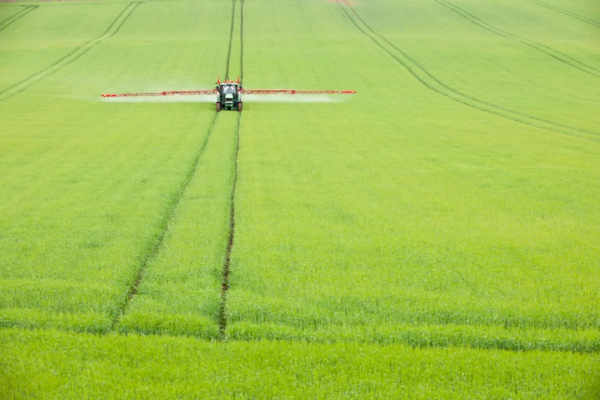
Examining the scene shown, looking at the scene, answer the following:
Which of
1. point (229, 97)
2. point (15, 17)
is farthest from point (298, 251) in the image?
point (15, 17)

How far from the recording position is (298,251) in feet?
37.2

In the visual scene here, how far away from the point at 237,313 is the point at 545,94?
4096 cm

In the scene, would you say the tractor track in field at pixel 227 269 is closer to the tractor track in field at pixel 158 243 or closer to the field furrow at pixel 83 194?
the tractor track in field at pixel 158 243

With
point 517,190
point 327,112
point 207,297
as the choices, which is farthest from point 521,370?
point 327,112

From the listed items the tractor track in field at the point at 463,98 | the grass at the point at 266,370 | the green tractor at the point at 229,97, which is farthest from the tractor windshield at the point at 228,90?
the grass at the point at 266,370

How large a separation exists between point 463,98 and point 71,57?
3981 cm

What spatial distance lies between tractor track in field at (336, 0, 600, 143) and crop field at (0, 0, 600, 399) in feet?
1.72

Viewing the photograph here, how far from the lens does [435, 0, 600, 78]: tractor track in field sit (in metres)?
53.4

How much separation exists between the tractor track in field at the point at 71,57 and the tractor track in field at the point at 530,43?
49.6m

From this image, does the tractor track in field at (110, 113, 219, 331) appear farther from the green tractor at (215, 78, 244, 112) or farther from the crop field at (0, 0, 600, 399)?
the green tractor at (215, 78, 244, 112)

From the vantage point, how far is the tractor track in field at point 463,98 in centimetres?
2923

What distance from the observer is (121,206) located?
14359 millimetres

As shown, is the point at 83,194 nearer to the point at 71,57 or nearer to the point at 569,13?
the point at 71,57

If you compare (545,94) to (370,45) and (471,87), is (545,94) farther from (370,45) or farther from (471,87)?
(370,45)
